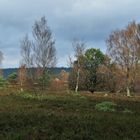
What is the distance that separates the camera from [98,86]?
81.5m

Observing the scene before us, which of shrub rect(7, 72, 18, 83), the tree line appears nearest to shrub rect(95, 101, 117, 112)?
the tree line

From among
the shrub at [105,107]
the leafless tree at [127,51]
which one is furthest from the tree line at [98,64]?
the shrub at [105,107]

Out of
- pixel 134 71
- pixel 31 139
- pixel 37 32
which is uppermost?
pixel 37 32

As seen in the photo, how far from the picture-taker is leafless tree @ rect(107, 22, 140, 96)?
70812mm

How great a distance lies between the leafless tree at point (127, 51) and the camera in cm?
7081

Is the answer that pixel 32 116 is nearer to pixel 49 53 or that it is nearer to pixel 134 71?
pixel 49 53

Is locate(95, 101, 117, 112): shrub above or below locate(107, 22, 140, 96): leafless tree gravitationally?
below

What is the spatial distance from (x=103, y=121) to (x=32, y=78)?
4818 centimetres

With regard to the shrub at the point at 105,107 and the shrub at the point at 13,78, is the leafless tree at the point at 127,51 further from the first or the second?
the shrub at the point at 13,78

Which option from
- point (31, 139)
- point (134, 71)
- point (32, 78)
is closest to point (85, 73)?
point (134, 71)

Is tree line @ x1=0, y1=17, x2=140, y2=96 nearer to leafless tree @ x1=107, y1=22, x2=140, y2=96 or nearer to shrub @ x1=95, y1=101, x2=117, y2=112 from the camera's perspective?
leafless tree @ x1=107, y1=22, x2=140, y2=96

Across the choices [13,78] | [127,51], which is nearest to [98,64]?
[127,51]

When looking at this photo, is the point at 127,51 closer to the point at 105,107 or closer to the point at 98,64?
the point at 98,64

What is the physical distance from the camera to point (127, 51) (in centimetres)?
7100
